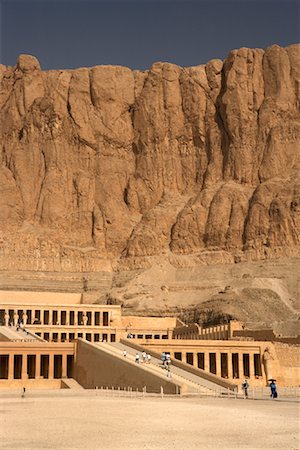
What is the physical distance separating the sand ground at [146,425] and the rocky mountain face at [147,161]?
321ft

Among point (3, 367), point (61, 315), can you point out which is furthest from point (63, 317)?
point (3, 367)

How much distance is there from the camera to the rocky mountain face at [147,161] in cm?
13762

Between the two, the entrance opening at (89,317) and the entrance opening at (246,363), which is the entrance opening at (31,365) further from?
the entrance opening at (89,317)

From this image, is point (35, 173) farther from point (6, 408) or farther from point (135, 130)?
point (6, 408)

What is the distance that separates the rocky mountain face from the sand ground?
97750 millimetres

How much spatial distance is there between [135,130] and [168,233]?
2878 centimetres

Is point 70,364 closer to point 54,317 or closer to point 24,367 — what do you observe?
point 24,367

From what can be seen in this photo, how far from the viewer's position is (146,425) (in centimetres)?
2508

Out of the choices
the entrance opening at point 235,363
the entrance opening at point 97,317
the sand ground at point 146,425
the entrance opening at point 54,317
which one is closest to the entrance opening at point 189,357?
the entrance opening at point 235,363

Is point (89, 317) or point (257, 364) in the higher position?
point (89, 317)

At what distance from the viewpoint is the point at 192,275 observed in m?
126

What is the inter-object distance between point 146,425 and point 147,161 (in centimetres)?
13439

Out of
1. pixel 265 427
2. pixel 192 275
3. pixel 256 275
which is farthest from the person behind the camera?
pixel 192 275

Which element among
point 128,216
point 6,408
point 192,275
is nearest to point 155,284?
point 192,275
